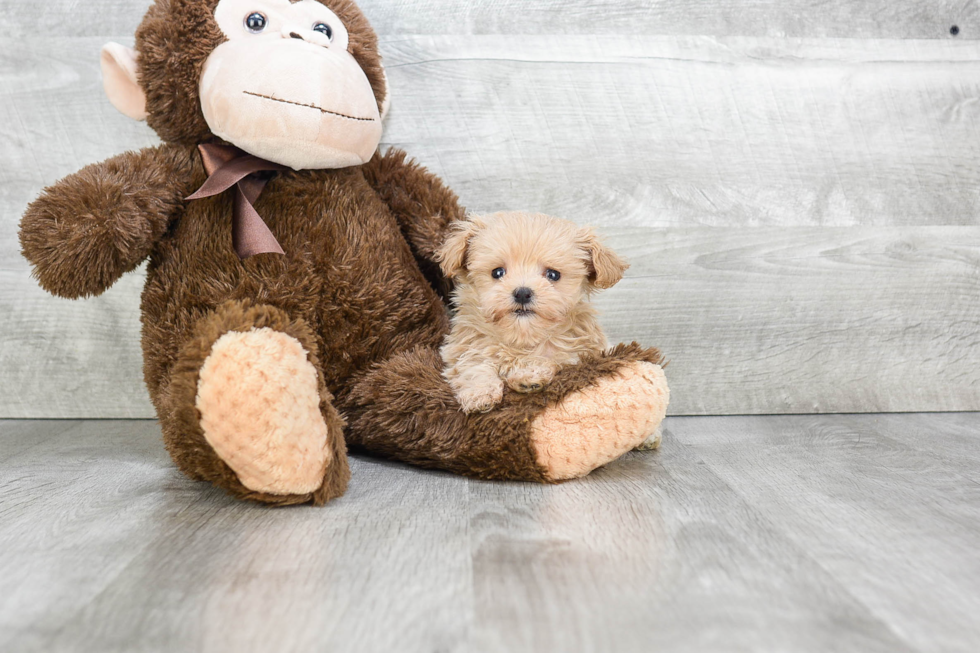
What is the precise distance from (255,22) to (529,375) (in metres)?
0.54

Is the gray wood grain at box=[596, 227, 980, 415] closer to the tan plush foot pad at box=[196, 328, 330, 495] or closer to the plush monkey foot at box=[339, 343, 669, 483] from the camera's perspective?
the plush monkey foot at box=[339, 343, 669, 483]

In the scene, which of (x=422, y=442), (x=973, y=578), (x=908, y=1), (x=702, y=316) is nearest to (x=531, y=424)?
(x=422, y=442)

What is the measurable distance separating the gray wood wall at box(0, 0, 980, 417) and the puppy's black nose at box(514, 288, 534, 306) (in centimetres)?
42

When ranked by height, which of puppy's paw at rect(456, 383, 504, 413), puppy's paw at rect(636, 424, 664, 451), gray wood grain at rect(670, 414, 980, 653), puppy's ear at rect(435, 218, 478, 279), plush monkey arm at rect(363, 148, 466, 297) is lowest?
gray wood grain at rect(670, 414, 980, 653)

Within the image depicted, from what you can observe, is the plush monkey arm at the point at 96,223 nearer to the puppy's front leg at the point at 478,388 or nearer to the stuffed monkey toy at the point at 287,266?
the stuffed monkey toy at the point at 287,266

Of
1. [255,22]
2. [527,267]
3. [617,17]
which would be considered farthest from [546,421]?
[617,17]

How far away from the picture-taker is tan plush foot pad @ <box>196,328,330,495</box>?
0.71 meters

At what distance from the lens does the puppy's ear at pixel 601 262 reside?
Result: 87cm

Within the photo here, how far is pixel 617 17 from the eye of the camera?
1.23 m

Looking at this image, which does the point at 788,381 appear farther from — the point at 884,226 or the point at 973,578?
the point at 973,578

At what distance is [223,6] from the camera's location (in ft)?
2.96

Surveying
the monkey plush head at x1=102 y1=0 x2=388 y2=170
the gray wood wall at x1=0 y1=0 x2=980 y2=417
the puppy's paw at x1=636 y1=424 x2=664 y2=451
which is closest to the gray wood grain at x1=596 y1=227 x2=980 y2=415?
the gray wood wall at x1=0 y1=0 x2=980 y2=417

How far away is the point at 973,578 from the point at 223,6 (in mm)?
969

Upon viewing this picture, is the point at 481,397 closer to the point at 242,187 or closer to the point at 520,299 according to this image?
the point at 520,299
